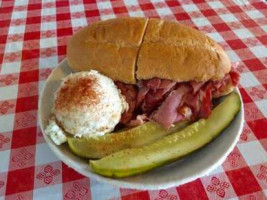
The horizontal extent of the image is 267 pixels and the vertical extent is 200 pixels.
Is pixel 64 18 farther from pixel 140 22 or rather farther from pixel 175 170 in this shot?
pixel 175 170

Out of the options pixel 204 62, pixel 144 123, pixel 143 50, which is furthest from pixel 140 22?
pixel 144 123

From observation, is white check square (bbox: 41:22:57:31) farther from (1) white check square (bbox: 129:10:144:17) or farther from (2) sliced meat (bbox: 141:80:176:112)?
(2) sliced meat (bbox: 141:80:176:112)

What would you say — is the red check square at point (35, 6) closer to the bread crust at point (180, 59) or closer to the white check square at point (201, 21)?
the white check square at point (201, 21)

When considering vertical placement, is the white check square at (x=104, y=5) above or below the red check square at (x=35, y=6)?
above

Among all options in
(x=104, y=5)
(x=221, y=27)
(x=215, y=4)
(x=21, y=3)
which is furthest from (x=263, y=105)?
(x=21, y=3)

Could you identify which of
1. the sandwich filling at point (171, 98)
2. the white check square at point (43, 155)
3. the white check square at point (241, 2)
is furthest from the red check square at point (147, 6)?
→ the white check square at point (43, 155)
